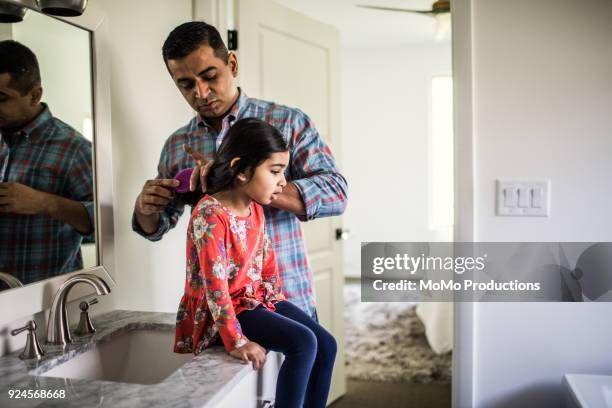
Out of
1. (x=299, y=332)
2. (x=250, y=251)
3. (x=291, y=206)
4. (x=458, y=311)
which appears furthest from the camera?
(x=458, y=311)

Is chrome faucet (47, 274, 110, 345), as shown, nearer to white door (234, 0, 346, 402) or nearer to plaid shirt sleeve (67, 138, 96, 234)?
plaid shirt sleeve (67, 138, 96, 234)

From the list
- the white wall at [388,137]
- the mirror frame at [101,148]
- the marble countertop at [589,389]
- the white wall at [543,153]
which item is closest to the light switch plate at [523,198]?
the white wall at [543,153]

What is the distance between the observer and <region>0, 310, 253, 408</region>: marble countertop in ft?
3.37

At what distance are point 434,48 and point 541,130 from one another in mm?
4293

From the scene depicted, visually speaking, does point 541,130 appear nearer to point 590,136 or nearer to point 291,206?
point 590,136

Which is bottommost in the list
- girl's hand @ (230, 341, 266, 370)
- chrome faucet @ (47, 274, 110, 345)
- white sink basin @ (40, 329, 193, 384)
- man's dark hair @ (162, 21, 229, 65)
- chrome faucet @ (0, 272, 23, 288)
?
white sink basin @ (40, 329, 193, 384)

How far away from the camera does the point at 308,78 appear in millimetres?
2771

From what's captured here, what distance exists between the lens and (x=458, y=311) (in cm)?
197

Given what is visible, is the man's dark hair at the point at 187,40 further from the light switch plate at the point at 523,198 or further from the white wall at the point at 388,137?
the white wall at the point at 388,137

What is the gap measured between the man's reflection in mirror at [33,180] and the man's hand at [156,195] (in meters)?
0.17

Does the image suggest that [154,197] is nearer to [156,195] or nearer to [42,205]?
[156,195]

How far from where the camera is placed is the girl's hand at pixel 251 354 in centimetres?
124

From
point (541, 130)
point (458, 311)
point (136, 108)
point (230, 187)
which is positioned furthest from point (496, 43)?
point (136, 108)

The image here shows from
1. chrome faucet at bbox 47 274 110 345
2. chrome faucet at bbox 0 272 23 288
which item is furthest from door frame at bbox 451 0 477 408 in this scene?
chrome faucet at bbox 0 272 23 288
